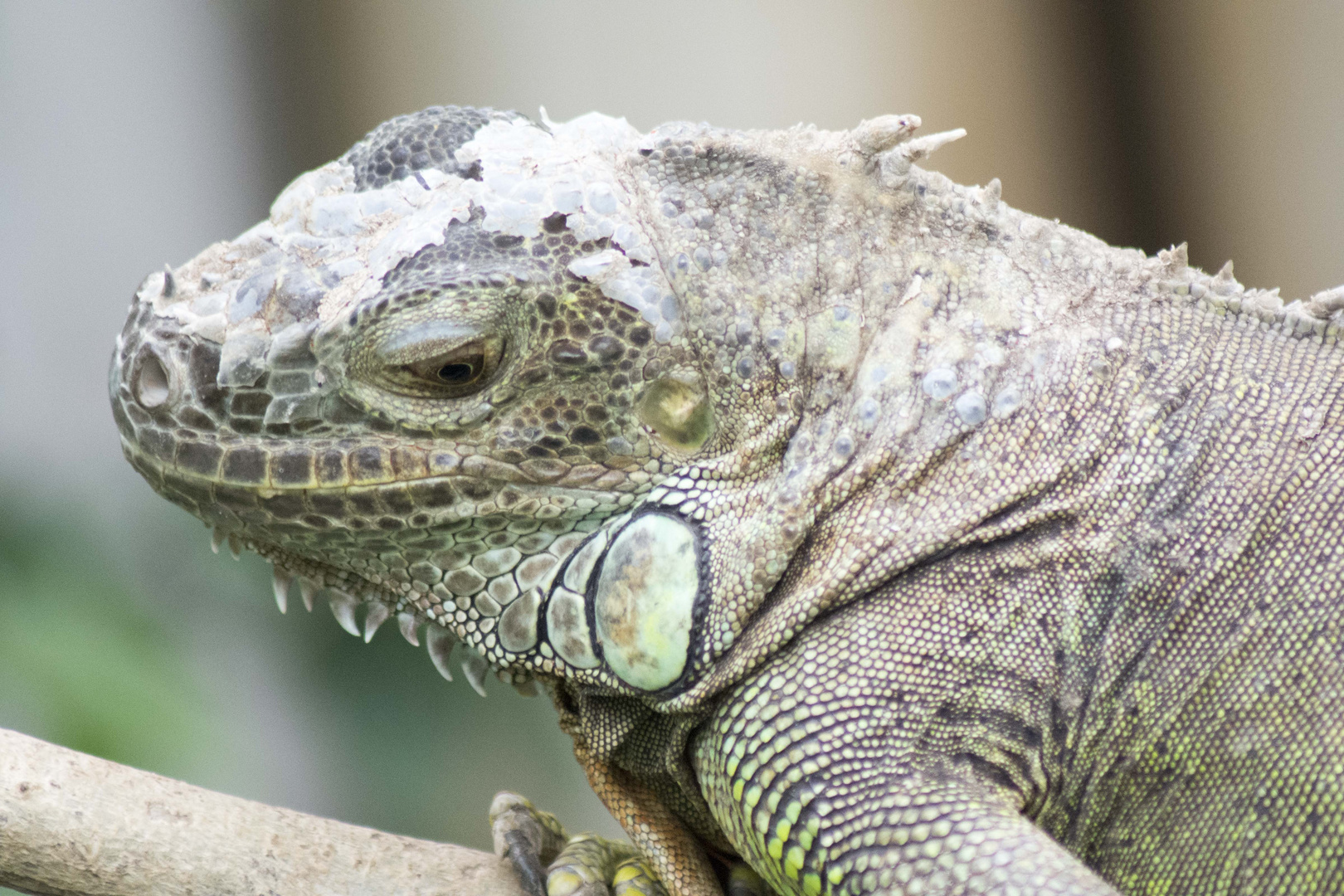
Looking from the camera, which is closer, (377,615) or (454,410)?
(454,410)

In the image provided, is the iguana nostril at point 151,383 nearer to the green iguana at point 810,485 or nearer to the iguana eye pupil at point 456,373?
the green iguana at point 810,485

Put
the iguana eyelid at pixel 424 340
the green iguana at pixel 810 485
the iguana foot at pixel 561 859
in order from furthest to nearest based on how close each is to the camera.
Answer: the iguana foot at pixel 561 859 < the iguana eyelid at pixel 424 340 < the green iguana at pixel 810 485

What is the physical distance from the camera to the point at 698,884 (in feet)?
8.28

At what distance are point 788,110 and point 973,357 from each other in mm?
3693

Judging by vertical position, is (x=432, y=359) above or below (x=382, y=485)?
above

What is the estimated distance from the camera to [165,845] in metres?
2.47

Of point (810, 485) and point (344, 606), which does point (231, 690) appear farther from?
point (810, 485)

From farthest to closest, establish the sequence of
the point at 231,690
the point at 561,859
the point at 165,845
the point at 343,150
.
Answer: the point at 343,150, the point at 231,690, the point at 561,859, the point at 165,845

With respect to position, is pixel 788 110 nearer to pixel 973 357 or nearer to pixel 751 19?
pixel 751 19

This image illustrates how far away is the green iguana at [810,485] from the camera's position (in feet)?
6.74

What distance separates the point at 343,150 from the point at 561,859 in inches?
176

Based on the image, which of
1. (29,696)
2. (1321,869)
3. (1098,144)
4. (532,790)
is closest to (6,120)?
(29,696)

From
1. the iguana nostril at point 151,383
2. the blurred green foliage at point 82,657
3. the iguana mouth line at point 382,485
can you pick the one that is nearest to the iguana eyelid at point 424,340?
the iguana mouth line at point 382,485

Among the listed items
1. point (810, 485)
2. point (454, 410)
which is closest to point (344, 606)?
point (454, 410)
